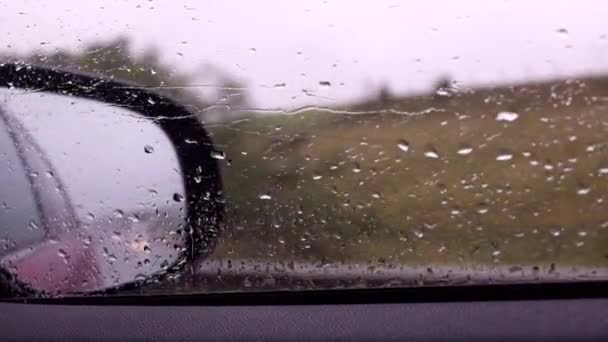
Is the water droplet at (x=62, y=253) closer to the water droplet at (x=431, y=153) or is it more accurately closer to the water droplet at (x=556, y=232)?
the water droplet at (x=431, y=153)

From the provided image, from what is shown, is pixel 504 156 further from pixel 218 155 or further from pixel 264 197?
pixel 218 155

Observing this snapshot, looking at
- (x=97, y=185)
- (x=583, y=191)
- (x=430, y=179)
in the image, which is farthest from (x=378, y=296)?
(x=97, y=185)

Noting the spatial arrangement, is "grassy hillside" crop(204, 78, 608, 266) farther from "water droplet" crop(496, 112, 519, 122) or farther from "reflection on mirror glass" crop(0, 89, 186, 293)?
"reflection on mirror glass" crop(0, 89, 186, 293)

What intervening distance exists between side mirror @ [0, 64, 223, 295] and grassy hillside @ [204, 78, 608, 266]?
0.61 ft

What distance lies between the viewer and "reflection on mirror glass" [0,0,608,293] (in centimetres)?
335

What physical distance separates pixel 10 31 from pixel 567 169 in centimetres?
268

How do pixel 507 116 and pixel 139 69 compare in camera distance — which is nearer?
pixel 507 116

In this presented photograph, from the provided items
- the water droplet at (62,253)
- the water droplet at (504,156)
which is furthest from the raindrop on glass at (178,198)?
the water droplet at (504,156)

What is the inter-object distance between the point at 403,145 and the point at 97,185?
137cm

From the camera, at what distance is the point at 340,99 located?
3.72 meters

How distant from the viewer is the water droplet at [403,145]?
11.8 feet

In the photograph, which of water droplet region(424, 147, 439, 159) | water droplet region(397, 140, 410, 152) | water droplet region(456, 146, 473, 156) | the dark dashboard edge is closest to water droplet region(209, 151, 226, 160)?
the dark dashboard edge

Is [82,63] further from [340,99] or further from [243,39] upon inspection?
[340,99]

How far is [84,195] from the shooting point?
3842 mm
